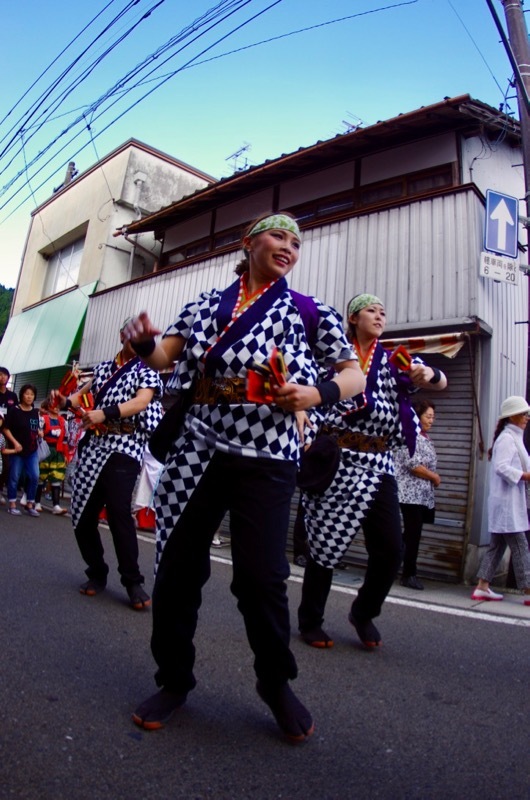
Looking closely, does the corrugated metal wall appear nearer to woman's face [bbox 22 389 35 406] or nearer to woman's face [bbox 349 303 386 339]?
woman's face [bbox 349 303 386 339]

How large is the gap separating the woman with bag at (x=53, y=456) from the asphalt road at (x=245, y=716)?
6015 mm

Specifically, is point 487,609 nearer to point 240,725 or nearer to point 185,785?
point 240,725

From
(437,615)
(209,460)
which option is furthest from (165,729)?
(437,615)

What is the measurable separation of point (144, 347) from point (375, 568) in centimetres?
178

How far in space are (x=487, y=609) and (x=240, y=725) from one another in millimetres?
3165

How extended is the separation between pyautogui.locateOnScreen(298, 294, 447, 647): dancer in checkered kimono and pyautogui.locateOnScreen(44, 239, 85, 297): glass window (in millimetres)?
14284

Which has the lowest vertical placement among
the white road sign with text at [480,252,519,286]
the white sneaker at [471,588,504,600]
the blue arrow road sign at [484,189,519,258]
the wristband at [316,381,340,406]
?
the white sneaker at [471,588,504,600]

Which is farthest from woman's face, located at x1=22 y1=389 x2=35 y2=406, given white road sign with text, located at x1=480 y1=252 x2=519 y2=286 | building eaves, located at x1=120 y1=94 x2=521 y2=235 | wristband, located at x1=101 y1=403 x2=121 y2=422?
white road sign with text, located at x1=480 y1=252 x2=519 y2=286

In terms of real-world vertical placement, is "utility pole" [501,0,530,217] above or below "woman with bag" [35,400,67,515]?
above

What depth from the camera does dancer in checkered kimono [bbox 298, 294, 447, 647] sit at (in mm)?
3230

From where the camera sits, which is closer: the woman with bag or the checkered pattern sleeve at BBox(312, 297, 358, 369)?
the checkered pattern sleeve at BBox(312, 297, 358, 369)

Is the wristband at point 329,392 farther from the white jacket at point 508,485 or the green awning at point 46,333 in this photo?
the green awning at point 46,333

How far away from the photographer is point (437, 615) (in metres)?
4.31

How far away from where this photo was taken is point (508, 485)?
5254 mm
